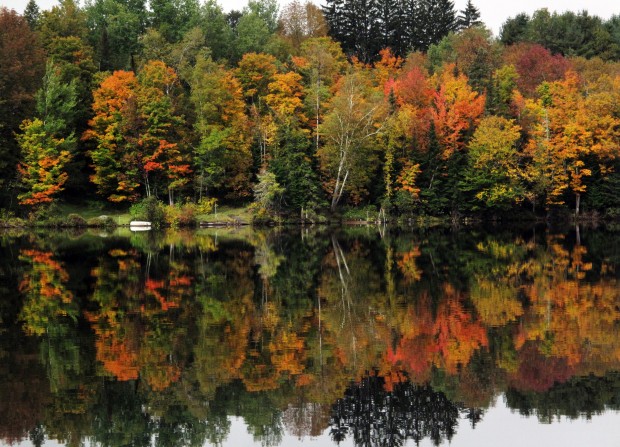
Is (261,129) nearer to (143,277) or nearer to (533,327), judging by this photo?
(143,277)

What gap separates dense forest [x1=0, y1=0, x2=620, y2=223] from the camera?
6412 cm

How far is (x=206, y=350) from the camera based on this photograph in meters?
14.9

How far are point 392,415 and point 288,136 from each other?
5543 centimetres

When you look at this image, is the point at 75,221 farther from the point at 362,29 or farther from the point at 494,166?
the point at 362,29

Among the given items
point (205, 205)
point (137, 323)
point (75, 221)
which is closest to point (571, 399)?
point (137, 323)

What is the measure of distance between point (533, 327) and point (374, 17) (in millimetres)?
92204

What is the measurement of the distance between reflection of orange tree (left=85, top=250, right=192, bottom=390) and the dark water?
0.22 ft

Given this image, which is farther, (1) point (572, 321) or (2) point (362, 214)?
(2) point (362, 214)

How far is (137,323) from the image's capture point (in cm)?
1786

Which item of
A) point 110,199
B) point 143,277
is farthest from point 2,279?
point 110,199

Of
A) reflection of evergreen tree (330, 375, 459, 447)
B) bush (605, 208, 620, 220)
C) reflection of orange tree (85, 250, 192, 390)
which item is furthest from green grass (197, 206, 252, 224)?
reflection of evergreen tree (330, 375, 459, 447)

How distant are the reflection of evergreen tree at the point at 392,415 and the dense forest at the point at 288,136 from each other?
4934 cm

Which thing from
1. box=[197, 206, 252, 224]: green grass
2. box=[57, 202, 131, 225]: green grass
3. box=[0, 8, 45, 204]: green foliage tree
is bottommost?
box=[197, 206, 252, 224]: green grass

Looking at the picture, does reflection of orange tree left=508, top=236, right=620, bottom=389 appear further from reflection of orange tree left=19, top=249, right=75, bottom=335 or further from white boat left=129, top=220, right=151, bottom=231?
white boat left=129, top=220, right=151, bottom=231
